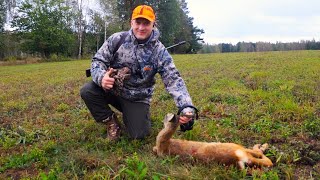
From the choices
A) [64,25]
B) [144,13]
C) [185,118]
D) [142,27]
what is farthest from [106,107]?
[64,25]

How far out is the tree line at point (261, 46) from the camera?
61513 millimetres

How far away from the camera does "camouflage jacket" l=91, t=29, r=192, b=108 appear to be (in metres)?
4.38

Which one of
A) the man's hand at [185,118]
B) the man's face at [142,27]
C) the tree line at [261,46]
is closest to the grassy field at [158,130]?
the man's hand at [185,118]

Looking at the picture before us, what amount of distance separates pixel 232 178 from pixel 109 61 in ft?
8.25

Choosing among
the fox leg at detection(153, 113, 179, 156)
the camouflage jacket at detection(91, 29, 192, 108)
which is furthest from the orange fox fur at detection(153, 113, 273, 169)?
the camouflage jacket at detection(91, 29, 192, 108)

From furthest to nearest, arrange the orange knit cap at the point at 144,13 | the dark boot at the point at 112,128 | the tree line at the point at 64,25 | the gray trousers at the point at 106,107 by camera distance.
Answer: the tree line at the point at 64,25, the gray trousers at the point at 106,107, the dark boot at the point at 112,128, the orange knit cap at the point at 144,13

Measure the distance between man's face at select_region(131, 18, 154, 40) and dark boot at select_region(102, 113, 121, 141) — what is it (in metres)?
1.33

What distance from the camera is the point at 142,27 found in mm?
4320

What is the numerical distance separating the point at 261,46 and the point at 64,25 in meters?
47.7

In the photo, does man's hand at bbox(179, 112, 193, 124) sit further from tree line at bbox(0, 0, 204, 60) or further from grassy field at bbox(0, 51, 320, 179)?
tree line at bbox(0, 0, 204, 60)

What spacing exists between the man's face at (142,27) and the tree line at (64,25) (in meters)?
33.2

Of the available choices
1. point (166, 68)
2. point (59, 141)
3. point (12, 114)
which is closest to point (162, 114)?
point (166, 68)

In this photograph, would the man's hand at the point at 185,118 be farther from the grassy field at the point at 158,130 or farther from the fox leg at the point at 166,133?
the grassy field at the point at 158,130

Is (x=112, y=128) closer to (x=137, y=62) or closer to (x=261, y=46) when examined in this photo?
(x=137, y=62)
